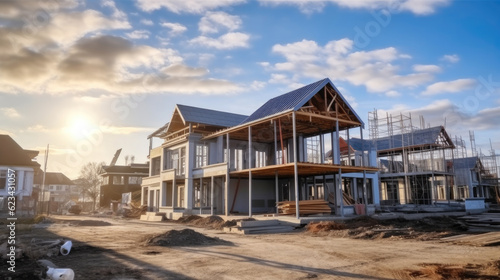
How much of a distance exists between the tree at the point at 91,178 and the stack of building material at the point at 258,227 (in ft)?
190

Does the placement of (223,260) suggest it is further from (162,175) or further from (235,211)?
(162,175)

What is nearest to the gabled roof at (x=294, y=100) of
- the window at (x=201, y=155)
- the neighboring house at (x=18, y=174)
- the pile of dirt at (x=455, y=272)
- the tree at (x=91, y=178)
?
the window at (x=201, y=155)

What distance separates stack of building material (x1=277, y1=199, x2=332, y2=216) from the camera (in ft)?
70.7

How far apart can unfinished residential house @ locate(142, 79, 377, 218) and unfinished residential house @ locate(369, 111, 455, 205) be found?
12.5 m

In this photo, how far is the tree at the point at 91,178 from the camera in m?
69.9

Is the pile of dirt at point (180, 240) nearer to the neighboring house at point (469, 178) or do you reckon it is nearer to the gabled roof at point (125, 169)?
the neighboring house at point (469, 178)

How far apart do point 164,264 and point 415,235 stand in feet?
36.8

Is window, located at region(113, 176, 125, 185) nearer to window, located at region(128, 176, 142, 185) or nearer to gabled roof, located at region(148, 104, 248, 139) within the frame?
window, located at region(128, 176, 142, 185)

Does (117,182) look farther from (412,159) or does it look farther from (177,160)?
(412,159)

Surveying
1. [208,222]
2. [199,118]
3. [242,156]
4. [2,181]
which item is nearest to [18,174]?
[2,181]

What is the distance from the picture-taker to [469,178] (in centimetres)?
4959

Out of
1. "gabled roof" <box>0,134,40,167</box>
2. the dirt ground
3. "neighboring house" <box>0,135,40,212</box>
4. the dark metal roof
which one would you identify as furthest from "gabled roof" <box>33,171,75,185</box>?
the dirt ground

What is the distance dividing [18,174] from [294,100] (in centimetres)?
3241

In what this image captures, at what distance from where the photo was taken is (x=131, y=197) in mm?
51312
